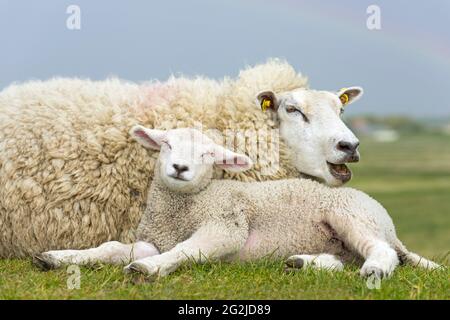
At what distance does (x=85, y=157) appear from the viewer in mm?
6926

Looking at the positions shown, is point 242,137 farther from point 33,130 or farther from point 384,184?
point 384,184

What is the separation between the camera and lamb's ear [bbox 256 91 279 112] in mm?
7195

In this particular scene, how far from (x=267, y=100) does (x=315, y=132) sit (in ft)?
1.96

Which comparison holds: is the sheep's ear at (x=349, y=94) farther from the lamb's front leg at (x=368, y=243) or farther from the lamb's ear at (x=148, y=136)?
the lamb's ear at (x=148, y=136)

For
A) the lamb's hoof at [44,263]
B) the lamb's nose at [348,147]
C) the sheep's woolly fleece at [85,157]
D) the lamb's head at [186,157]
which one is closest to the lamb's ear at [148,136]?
the lamb's head at [186,157]

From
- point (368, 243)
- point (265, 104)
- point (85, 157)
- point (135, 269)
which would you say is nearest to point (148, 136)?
point (85, 157)

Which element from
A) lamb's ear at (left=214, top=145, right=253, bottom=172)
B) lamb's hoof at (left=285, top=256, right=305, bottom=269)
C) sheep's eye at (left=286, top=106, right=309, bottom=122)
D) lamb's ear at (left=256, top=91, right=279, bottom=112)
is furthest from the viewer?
lamb's ear at (left=256, top=91, right=279, bottom=112)

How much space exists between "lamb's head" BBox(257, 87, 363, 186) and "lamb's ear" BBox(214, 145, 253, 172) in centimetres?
61

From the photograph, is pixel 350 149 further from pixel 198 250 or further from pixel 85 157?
pixel 85 157

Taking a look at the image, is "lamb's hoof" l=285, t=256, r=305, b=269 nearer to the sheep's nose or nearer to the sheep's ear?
the sheep's nose

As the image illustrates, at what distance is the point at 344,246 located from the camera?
6375 millimetres

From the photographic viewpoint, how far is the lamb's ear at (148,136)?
6.60 m

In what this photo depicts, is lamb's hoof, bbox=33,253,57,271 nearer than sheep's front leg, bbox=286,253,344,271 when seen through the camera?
No

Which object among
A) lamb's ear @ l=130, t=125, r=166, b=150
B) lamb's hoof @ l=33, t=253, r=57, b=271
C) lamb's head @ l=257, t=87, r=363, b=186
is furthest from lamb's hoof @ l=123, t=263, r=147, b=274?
lamb's head @ l=257, t=87, r=363, b=186
